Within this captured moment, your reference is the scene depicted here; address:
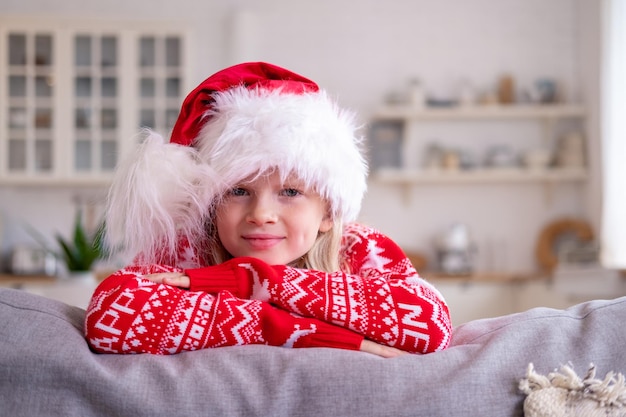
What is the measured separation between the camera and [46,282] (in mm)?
4680

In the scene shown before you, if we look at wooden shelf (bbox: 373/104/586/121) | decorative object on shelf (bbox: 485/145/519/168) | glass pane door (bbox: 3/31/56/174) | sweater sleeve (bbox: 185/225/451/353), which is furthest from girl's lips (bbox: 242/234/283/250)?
glass pane door (bbox: 3/31/56/174)

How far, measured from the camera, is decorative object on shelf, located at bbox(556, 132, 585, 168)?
4.95 m

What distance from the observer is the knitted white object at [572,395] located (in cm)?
88

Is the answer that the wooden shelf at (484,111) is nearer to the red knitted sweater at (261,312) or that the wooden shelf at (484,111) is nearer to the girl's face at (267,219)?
the girl's face at (267,219)

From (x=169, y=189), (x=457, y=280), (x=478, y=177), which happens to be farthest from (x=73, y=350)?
(x=478, y=177)

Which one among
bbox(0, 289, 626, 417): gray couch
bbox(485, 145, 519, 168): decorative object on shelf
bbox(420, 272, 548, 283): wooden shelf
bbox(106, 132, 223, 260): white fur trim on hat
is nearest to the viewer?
bbox(0, 289, 626, 417): gray couch

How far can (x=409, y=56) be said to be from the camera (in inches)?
203

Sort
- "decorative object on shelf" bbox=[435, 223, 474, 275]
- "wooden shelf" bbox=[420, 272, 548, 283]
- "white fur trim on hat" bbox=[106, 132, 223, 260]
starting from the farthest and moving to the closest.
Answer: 1. "decorative object on shelf" bbox=[435, 223, 474, 275]
2. "wooden shelf" bbox=[420, 272, 548, 283]
3. "white fur trim on hat" bbox=[106, 132, 223, 260]

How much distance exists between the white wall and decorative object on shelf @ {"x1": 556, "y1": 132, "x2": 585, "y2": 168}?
22 cm

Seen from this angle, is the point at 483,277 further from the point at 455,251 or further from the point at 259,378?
the point at 259,378

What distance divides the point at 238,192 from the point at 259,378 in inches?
14.6

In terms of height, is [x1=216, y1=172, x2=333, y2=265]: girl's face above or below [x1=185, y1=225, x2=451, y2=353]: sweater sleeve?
above

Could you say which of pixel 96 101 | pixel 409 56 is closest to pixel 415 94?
pixel 409 56

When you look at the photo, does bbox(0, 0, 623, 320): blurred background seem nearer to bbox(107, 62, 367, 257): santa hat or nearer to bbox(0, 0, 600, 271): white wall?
bbox(0, 0, 600, 271): white wall
